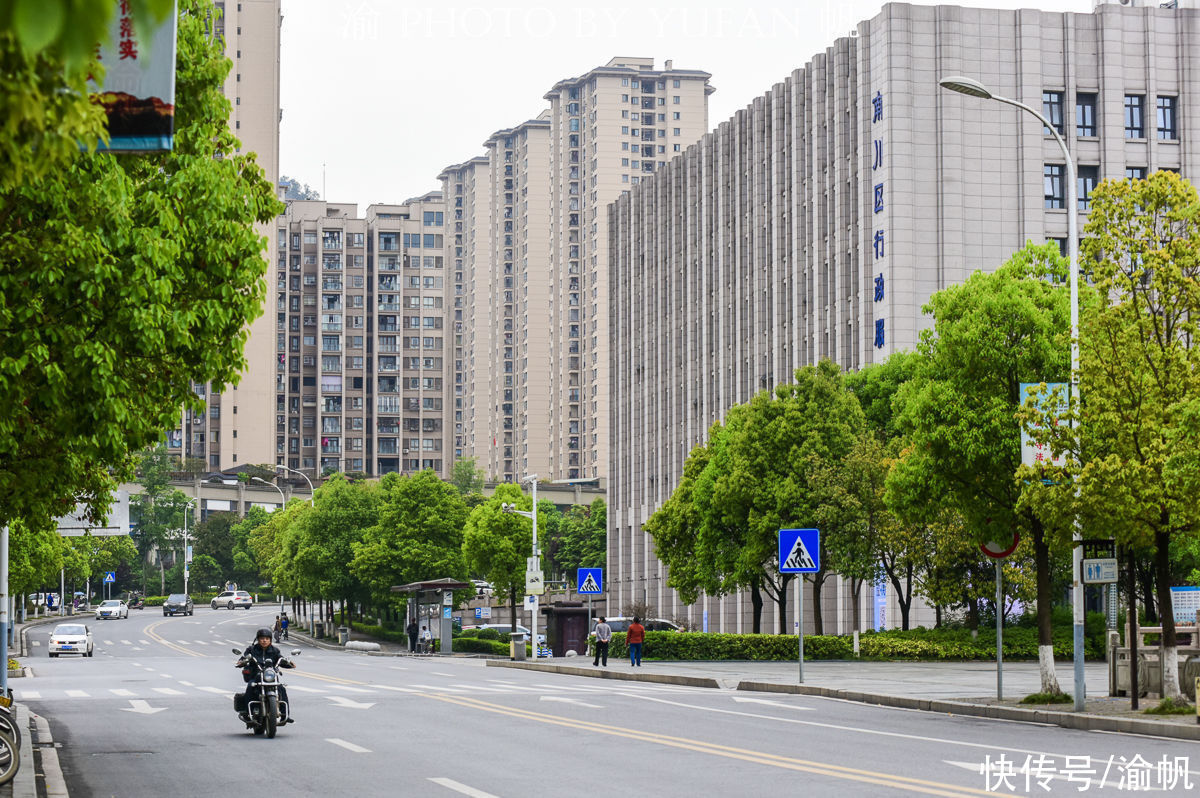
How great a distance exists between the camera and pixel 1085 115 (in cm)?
6719

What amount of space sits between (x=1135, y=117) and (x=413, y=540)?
39.6 metres

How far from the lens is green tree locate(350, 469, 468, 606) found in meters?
74.1

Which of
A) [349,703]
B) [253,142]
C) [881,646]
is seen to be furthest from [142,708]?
[253,142]

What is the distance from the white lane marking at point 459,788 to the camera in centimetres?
1275

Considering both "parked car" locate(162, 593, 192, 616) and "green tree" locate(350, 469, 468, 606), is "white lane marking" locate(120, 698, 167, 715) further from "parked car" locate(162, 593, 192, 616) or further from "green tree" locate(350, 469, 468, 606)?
"parked car" locate(162, 593, 192, 616)

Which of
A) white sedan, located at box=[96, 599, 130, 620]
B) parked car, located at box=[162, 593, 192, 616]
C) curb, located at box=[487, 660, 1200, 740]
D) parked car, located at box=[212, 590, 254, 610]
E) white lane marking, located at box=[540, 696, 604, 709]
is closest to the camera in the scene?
curb, located at box=[487, 660, 1200, 740]

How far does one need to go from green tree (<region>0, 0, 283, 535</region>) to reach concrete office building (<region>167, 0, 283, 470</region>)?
14186cm

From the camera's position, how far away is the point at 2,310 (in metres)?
10.6

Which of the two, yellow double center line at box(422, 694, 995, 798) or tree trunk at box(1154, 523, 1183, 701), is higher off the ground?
tree trunk at box(1154, 523, 1183, 701)

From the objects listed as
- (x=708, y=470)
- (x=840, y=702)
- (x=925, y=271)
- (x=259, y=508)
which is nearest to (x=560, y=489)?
(x=259, y=508)

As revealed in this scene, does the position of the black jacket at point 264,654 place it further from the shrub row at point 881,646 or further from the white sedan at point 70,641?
the white sedan at point 70,641

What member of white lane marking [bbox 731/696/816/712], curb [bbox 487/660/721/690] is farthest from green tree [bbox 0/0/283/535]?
curb [bbox 487/660/721/690]

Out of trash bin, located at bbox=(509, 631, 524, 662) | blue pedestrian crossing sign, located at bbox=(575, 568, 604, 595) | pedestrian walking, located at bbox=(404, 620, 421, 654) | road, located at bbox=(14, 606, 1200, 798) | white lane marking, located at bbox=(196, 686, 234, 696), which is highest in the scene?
blue pedestrian crossing sign, located at bbox=(575, 568, 604, 595)

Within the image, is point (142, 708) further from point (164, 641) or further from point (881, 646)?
point (164, 641)
